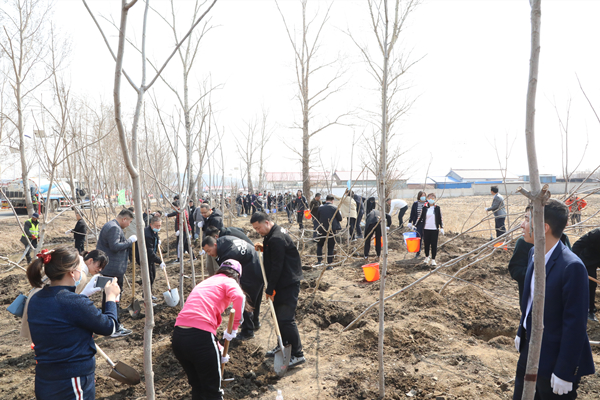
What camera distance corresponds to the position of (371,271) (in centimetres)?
633

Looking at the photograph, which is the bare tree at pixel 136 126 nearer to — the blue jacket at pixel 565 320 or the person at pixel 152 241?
the blue jacket at pixel 565 320

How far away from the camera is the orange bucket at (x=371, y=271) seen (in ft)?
20.5

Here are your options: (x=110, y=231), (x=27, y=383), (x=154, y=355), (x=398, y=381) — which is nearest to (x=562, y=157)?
(x=398, y=381)

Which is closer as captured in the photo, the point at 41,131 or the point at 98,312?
the point at 98,312

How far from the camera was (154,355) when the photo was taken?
4020 mm

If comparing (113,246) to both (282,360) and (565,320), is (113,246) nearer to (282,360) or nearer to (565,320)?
(282,360)

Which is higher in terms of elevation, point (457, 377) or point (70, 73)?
point (70, 73)

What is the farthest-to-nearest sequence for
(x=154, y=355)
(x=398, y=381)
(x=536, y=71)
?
(x=154, y=355), (x=398, y=381), (x=536, y=71)

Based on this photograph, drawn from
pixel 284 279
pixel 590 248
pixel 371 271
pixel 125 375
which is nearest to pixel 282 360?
pixel 284 279

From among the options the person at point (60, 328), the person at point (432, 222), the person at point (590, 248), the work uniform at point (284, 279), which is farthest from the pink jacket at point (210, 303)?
the person at point (432, 222)

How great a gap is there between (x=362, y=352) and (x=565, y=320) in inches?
99.6

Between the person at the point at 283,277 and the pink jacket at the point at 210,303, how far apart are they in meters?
0.89

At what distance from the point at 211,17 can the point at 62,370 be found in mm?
5502

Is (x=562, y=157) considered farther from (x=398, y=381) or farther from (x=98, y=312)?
(x=98, y=312)
